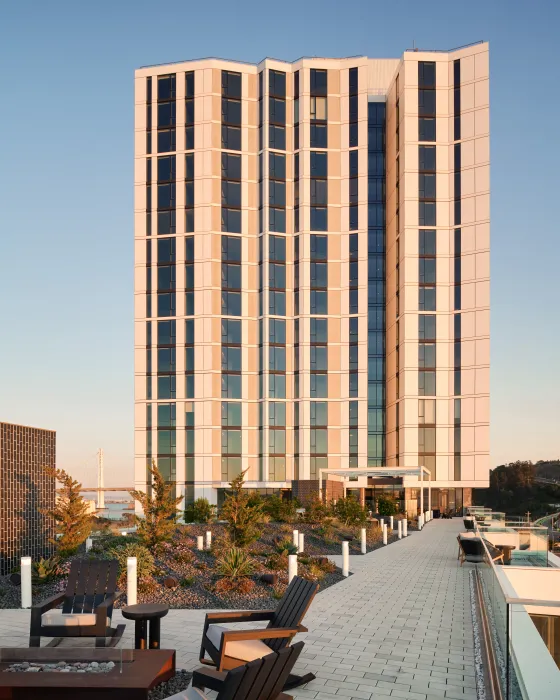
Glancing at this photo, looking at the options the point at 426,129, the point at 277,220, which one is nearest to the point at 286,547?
the point at 277,220

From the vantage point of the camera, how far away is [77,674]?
5617 millimetres

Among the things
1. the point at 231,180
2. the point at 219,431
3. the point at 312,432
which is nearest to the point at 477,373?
the point at 312,432

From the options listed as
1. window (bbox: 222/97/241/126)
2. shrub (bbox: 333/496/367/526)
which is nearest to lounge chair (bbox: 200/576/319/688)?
shrub (bbox: 333/496/367/526)

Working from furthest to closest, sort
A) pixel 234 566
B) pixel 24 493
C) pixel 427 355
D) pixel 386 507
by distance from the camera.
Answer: pixel 427 355
pixel 386 507
pixel 24 493
pixel 234 566

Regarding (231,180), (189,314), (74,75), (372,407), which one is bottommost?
(372,407)

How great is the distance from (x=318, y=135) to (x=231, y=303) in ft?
48.8

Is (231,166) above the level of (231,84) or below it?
below

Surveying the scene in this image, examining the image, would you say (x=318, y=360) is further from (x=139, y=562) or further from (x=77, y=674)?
(x=77, y=674)

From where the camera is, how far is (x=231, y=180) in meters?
51.3

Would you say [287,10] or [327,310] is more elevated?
[287,10]

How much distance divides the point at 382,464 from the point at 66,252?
32.3 m

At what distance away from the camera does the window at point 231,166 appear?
51.3 meters

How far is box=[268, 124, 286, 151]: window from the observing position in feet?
170

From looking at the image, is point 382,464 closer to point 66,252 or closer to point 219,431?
point 219,431
